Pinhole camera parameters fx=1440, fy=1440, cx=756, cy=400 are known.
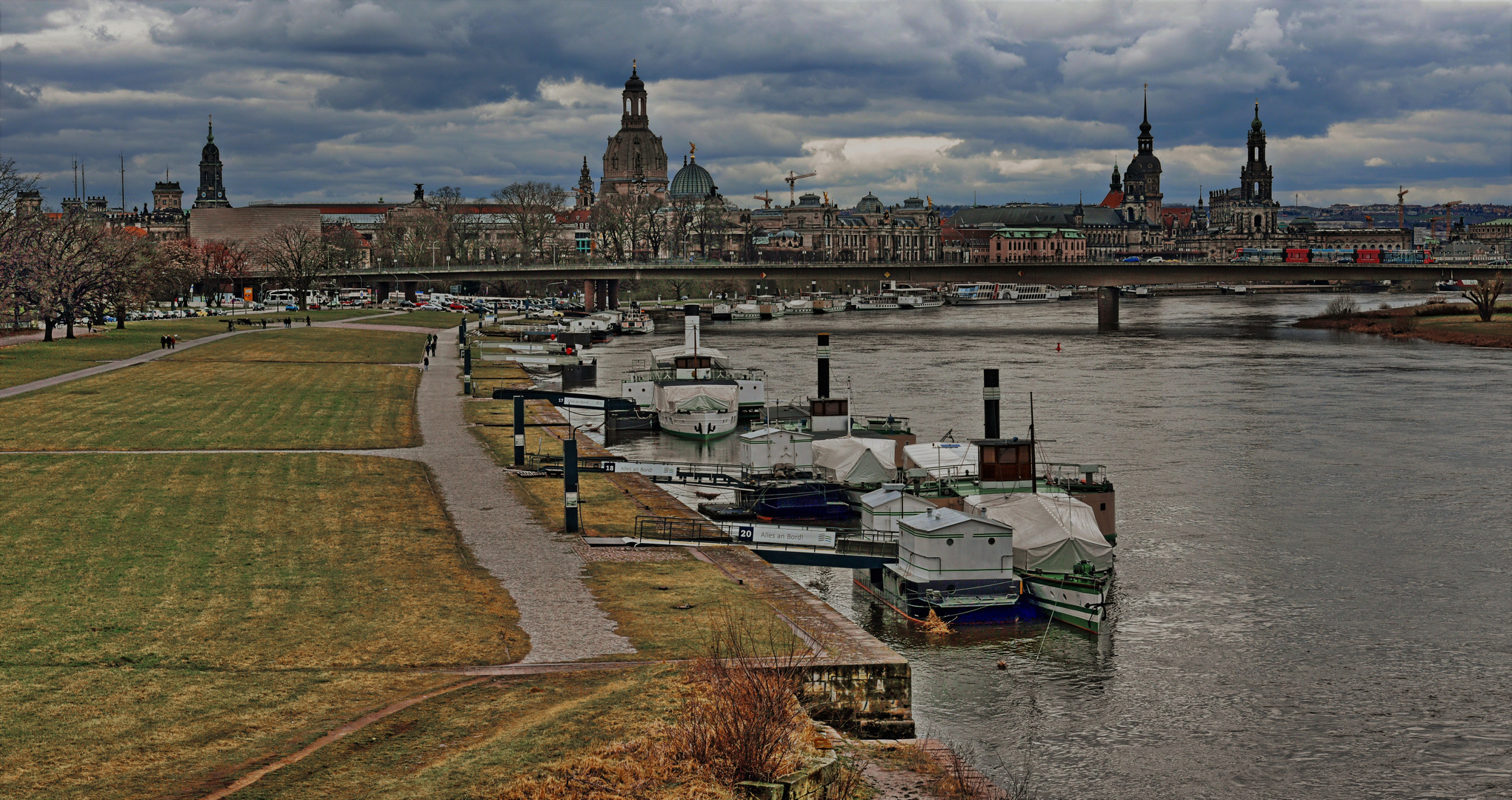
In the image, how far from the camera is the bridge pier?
15738cm

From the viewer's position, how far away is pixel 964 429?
66.4m

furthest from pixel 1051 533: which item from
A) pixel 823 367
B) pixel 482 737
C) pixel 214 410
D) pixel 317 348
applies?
pixel 317 348

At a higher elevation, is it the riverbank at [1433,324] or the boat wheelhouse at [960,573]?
the riverbank at [1433,324]

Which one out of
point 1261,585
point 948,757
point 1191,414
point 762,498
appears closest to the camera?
point 948,757

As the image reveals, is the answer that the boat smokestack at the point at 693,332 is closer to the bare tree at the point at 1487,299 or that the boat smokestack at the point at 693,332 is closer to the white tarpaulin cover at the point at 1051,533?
the white tarpaulin cover at the point at 1051,533

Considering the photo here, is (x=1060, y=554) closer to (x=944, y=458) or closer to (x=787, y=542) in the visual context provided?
(x=787, y=542)

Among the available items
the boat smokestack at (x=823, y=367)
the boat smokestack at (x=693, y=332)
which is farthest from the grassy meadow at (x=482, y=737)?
the boat smokestack at (x=693, y=332)

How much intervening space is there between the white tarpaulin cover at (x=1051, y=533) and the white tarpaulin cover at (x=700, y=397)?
32.8 m

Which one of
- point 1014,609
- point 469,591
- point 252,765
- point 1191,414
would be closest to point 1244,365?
point 1191,414

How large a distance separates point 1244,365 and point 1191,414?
32689 millimetres

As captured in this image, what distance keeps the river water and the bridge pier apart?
246ft

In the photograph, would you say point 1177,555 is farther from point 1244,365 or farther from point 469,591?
point 1244,365

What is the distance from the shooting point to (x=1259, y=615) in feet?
117

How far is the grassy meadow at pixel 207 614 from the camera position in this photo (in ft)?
69.9
